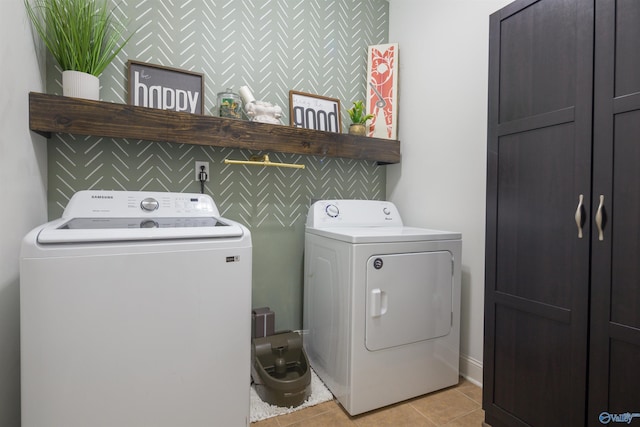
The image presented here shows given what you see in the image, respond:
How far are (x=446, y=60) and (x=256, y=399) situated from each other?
7.73ft

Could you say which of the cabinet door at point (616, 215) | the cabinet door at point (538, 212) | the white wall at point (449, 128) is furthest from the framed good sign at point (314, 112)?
the cabinet door at point (616, 215)

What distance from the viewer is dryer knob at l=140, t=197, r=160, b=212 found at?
157 cm

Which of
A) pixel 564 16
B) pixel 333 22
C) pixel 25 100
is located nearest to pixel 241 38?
pixel 333 22

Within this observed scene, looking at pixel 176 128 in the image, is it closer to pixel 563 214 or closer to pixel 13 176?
pixel 13 176

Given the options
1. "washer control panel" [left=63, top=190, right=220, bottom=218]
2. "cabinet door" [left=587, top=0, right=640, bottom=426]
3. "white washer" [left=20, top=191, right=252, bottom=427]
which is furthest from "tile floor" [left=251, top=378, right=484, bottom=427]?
"washer control panel" [left=63, top=190, right=220, bottom=218]

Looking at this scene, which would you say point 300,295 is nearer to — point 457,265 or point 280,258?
point 280,258

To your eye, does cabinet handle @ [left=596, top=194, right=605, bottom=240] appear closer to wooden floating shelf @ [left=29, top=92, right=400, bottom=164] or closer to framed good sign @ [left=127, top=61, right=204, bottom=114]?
wooden floating shelf @ [left=29, top=92, right=400, bottom=164]

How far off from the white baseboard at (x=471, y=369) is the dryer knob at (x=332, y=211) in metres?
1.18

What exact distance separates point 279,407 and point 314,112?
184 centimetres

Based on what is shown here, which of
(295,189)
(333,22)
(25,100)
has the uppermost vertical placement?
(333,22)

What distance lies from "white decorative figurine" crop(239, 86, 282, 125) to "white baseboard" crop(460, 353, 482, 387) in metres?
1.87

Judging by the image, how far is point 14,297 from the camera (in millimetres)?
1289

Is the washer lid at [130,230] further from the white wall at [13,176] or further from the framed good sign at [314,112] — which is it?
the framed good sign at [314,112]

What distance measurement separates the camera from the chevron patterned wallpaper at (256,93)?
177 cm
